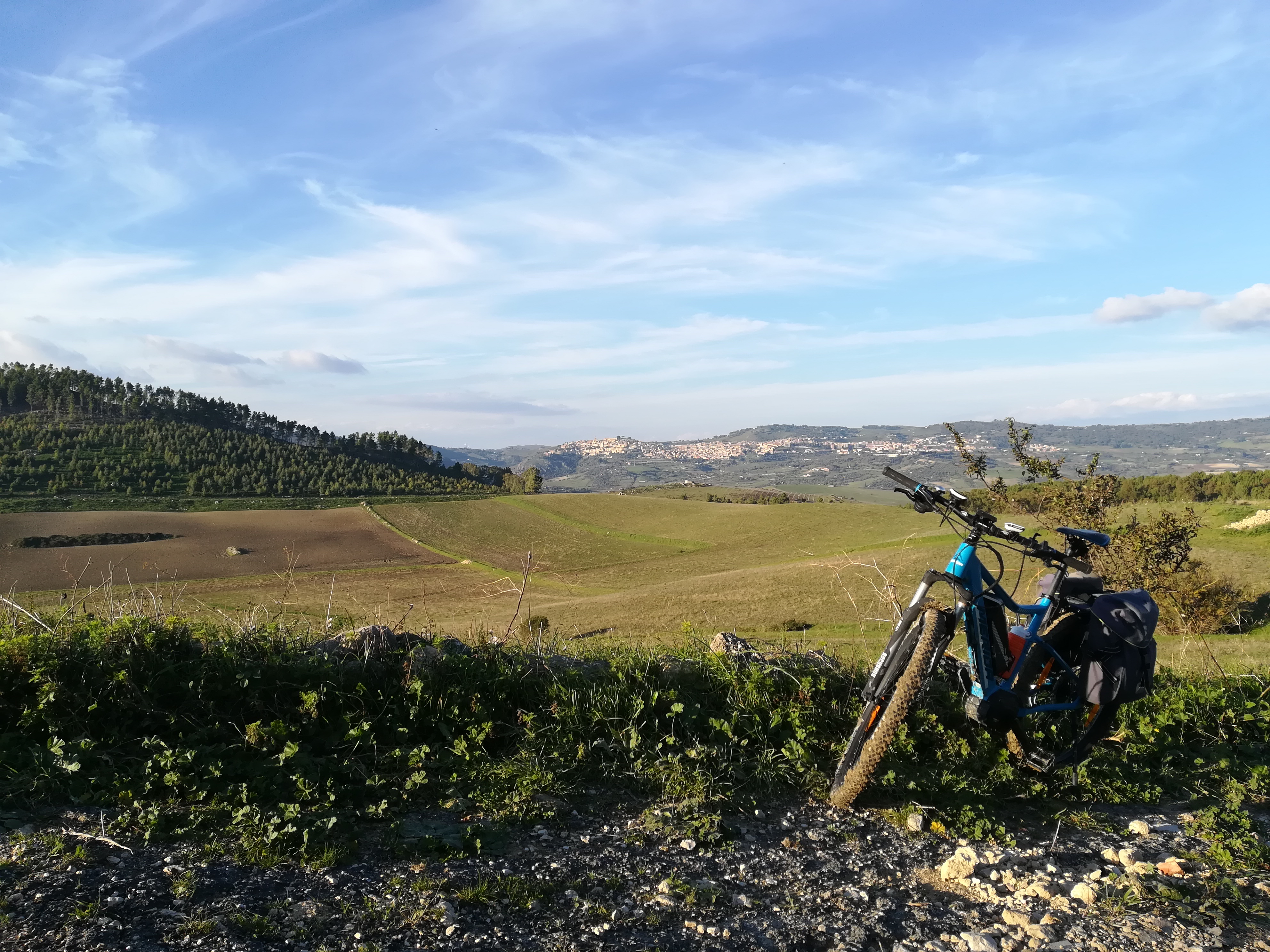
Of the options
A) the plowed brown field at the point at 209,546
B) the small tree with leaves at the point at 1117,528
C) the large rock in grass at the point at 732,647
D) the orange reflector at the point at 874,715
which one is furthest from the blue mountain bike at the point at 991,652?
the plowed brown field at the point at 209,546

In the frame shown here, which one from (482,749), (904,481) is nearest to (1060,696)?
(904,481)

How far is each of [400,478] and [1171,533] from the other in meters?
99.4

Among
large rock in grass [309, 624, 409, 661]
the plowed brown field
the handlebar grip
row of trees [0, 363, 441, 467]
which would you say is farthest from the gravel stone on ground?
row of trees [0, 363, 441, 467]

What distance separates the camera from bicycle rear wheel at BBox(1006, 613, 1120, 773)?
4398 millimetres

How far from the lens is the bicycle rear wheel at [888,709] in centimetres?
399

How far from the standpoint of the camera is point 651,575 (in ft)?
154

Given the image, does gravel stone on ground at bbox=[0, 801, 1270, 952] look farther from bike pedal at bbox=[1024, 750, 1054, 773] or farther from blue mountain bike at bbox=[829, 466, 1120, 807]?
blue mountain bike at bbox=[829, 466, 1120, 807]

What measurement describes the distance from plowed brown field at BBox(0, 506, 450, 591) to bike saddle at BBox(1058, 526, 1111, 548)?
4230cm

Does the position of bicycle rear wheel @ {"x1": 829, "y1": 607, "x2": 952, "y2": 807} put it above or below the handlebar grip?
below

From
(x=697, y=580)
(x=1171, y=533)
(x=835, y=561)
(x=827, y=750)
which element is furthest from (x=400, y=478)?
(x=827, y=750)

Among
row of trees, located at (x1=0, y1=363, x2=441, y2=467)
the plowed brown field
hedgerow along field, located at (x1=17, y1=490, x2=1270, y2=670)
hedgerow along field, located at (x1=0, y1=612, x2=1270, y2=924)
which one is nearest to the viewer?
hedgerow along field, located at (x1=0, y1=612, x2=1270, y2=924)

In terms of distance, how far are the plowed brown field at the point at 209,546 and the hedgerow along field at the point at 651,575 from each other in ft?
5.04

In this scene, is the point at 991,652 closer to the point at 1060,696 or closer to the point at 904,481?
the point at 1060,696

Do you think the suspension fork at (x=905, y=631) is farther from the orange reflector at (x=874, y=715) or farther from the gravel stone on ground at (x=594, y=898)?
the gravel stone on ground at (x=594, y=898)
